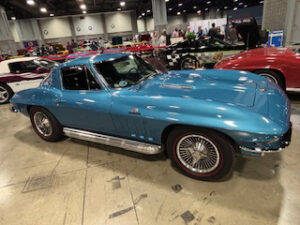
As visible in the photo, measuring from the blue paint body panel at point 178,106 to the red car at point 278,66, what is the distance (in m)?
1.51

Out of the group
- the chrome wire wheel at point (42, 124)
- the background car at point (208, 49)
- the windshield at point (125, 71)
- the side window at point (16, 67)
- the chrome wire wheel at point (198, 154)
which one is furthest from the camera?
the background car at point (208, 49)

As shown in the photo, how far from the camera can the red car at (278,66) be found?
373 centimetres

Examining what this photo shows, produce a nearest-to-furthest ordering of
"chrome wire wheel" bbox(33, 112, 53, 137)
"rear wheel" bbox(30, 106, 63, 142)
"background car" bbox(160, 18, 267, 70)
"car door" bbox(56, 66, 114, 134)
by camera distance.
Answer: "car door" bbox(56, 66, 114, 134) → "rear wheel" bbox(30, 106, 63, 142) → "chrome wire wheel" bbox(33, 112, 53, 137) → "background car" bbox(160, 18, 267, 70)

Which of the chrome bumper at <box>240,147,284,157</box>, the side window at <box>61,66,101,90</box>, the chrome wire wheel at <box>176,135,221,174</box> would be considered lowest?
the chrome wire wheel at <box>176,135,221,174</box>

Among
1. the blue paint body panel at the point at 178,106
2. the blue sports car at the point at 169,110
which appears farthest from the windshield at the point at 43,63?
the blue paint body panel at the point at 178,106

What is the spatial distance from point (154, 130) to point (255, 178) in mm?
1244

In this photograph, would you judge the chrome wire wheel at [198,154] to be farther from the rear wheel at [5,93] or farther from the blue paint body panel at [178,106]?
the rear wheel at [5,93]

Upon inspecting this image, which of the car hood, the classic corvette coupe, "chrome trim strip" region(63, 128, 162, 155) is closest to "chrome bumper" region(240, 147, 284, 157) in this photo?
the car hood

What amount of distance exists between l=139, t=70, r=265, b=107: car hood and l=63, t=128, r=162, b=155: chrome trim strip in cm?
62

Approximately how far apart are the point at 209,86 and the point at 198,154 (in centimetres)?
85

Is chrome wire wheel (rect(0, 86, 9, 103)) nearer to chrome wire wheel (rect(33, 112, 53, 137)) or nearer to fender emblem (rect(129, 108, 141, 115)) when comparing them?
chrome wire wheel (rect(33, 112, 53, 137))

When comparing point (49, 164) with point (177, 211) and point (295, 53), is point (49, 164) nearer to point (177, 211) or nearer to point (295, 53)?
point (177, 211)

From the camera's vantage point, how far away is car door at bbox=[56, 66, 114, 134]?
250cm

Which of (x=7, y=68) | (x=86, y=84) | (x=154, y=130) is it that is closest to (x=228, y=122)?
(x=154, y=130)
